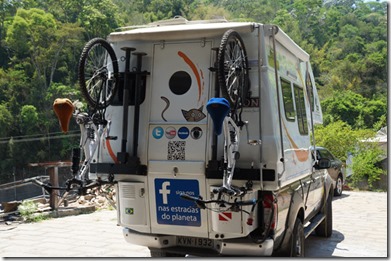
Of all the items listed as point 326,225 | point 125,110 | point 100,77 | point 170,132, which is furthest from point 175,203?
point 326,225

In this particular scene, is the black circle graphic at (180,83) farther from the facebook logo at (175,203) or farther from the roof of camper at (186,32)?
the facebook logo at (175,203)

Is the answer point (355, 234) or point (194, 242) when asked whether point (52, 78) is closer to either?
point (355, 234)

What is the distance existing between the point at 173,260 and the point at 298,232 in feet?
5.10

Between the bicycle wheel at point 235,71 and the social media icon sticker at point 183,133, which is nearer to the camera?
the bicycle wheel at point 235,71

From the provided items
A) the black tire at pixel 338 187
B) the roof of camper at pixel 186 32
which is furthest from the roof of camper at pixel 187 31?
the black tire at pixel 338 187

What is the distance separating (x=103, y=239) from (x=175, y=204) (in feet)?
12.0

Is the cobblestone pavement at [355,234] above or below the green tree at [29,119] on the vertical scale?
below

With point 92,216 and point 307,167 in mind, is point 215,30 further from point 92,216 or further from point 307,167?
point 92,216

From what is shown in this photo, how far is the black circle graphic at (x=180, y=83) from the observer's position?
4.98m

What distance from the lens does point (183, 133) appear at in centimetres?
488

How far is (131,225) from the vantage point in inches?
202

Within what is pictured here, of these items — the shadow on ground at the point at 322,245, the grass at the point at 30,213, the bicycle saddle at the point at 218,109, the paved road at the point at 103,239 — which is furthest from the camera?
the grass at the point at 30,213

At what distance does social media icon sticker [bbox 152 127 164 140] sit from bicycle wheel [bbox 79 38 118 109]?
0.64m

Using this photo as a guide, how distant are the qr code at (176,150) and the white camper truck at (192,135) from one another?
11 millimetres
